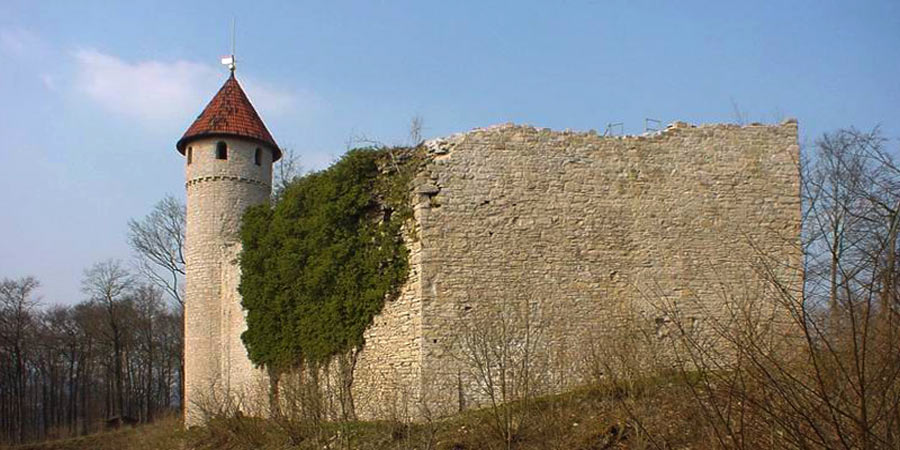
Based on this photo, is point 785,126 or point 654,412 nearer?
point 654,412

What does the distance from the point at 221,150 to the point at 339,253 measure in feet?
25.5

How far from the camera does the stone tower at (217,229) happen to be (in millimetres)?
19844

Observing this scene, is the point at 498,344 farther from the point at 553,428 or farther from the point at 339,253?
the point at 339,253

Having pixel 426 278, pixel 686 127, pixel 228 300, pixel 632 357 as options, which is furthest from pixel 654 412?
pixel 228 300

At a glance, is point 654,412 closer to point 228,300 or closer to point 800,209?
point 800,209

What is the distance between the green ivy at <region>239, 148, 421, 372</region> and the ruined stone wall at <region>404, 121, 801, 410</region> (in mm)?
740

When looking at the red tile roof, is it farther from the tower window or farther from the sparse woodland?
the sparse woodland

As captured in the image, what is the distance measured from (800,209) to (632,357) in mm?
5800

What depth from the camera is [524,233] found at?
14.6 metres

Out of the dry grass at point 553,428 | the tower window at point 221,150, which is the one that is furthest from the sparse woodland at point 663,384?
the tower window at point 221,150

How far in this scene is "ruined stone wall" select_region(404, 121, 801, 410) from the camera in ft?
46.7

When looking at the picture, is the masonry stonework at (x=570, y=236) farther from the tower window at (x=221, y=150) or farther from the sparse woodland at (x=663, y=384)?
the tower window at (x=221, y=150)

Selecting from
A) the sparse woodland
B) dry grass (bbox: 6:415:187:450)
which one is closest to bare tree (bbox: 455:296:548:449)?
the sparse woodland

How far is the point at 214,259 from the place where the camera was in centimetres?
2053
